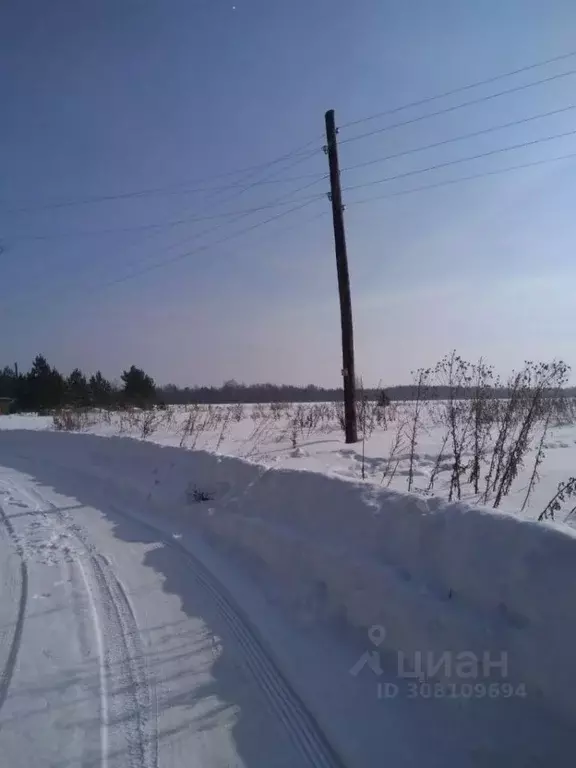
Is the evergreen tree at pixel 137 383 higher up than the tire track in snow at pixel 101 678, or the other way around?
the evergreen tree at pixel 137 383

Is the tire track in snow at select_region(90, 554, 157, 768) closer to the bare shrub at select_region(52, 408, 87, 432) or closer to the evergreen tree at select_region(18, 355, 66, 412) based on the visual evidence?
the bare shrub at select_region(52, 408, 87, 432)

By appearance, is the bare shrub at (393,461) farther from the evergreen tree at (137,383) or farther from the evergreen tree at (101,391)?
the evergreen tree at (137,383)

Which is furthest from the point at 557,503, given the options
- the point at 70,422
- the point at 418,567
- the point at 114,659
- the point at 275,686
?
the point at 70,422

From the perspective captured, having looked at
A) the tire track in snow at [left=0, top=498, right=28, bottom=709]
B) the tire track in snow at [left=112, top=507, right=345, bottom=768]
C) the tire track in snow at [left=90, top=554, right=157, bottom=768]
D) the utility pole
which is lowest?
the tire track in snow at [left=112, top=507, right=345, bottom=768]

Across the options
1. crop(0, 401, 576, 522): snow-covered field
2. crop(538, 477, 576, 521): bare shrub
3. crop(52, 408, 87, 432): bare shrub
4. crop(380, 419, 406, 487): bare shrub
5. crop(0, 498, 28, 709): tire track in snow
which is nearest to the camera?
crop(0, 498, 28, 709): tire track in snow

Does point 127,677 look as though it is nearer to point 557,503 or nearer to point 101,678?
point 101,678

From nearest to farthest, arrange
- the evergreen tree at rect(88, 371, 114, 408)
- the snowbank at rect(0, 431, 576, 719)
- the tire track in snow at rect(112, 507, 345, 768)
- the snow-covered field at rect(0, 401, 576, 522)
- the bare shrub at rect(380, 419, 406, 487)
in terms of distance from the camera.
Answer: the tire track in snow at rect(112, 507, 345, 768)
the snowbank at rect(0, 431, 576, 719)
the snow-covered field at rect(0, 401, 576, 522)
the bare shrub at rect(380, 419, 406, 487)
the evergreen tree at rect(88, 371, 114, 408)

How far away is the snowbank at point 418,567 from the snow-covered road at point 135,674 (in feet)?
2.39

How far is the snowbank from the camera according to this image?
282 centimetres

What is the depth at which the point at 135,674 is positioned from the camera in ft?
11.0

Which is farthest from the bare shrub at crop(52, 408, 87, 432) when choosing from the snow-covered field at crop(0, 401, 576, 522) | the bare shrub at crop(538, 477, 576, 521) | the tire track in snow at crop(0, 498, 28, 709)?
the bare shrub at crop(538, 477, 576, 521)

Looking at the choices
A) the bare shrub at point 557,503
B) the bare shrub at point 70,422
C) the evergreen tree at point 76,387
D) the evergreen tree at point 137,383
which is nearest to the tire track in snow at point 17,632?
the bare shrub at point 557,503

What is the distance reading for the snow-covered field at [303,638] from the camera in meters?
2.68

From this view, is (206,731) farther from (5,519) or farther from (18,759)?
(5,519)
